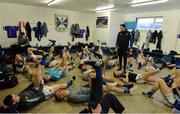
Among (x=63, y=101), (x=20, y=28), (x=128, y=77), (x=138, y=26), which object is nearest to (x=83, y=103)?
(x=63, y=101)

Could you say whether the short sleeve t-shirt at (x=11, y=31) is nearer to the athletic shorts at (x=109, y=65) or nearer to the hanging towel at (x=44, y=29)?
the hanging towel at (x=44, y=29)

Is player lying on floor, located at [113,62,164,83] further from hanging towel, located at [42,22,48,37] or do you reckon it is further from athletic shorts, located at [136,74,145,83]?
hanging towel, located at [42,22,48,37]

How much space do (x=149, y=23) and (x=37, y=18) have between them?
614 centimetres

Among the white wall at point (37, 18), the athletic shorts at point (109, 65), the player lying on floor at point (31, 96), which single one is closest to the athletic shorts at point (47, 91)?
the player lying on floor at point (31, 96)

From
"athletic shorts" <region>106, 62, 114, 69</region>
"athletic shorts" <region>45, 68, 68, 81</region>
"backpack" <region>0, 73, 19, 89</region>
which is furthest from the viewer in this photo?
"athletic shorts" <region>106, 62, 114, 69</region>

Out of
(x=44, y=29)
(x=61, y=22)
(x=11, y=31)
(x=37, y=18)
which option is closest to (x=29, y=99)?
(x=11, y=31)

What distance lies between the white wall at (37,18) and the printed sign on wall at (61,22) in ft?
0.60

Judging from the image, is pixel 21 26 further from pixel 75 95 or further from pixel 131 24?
pixel 131 24

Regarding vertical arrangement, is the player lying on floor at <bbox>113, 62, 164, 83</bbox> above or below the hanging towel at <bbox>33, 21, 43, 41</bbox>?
below

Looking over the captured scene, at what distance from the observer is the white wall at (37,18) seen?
7.70 m

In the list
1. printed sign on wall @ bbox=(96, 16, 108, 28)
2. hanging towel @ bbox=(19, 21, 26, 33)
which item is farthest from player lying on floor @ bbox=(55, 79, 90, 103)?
printed sign on wall @ bbox=(96, 16, 108, 28)

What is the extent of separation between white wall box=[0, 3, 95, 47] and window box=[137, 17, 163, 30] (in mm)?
3210

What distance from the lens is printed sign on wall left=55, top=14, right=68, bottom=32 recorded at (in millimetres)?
9406

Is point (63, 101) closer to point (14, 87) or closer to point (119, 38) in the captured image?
point (14, 87)
